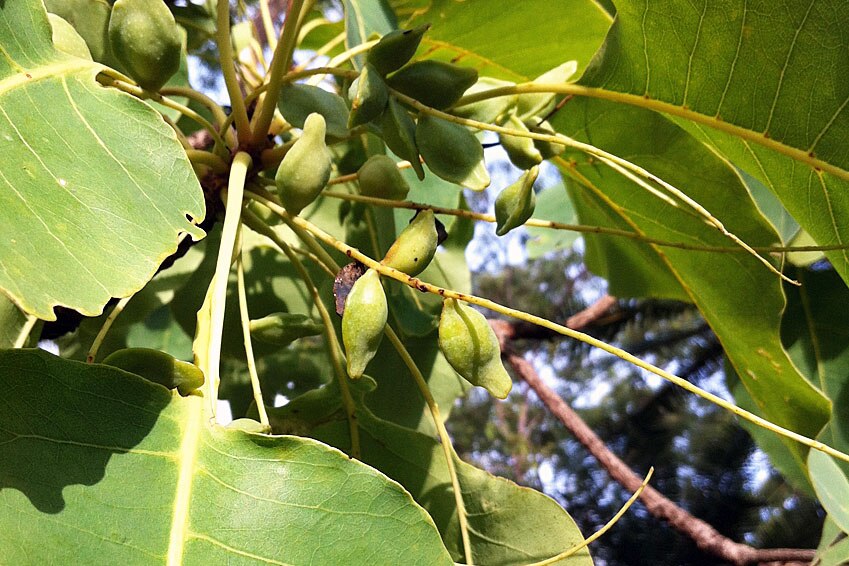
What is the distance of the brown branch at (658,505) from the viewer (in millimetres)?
1305

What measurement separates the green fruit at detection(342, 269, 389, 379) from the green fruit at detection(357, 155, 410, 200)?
0.19 metres

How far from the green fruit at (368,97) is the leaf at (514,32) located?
482 mm

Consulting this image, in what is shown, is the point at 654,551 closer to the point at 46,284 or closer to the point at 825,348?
the point at 825,348

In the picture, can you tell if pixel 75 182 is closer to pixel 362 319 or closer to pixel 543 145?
pixel 362 319

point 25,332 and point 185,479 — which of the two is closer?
point 185,479

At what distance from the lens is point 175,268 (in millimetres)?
1191

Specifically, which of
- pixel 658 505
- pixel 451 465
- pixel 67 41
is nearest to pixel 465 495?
pixel 451 465

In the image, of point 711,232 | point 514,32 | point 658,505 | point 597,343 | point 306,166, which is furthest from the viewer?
point 658,505

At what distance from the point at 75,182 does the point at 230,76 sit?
280 mm

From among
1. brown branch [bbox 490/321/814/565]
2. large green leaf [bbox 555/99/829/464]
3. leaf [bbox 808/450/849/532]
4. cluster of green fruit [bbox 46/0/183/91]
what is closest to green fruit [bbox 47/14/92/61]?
cluster of green fruit [bbox 46/0/183/91]

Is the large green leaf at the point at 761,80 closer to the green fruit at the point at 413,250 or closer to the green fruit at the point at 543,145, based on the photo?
the green fruit at the point at 543,145

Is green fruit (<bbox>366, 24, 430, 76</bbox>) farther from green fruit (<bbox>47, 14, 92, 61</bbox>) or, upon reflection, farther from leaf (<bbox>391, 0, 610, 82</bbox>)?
leaf (<bbox>391, 0, 610, 82</bbox>)

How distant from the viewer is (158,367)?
1.87 ft

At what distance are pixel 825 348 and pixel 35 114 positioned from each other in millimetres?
947
